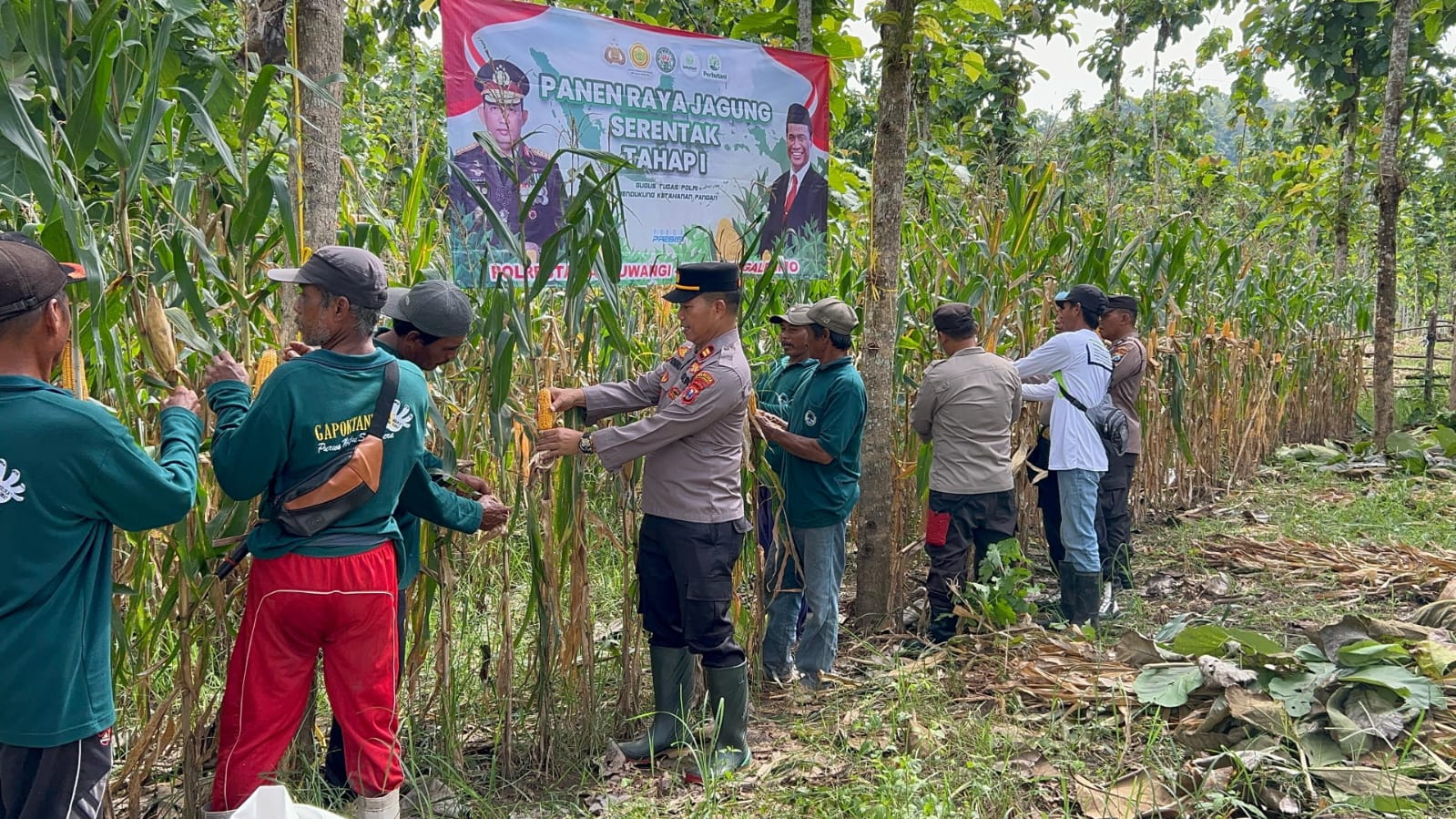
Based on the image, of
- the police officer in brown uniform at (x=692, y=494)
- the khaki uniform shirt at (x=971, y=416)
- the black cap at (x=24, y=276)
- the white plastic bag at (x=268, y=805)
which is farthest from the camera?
the khaki uniform shirt at (x=971, y=416)

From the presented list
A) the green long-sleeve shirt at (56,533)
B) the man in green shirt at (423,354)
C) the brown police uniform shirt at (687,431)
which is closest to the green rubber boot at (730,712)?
the brown police uniform shirt at (687,431)

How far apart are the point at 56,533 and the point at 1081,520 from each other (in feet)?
13.5

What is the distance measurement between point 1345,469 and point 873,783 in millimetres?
7569

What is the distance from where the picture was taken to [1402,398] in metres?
13.4

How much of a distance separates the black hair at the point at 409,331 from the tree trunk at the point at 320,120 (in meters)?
0.38

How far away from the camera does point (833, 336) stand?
12.8 feet

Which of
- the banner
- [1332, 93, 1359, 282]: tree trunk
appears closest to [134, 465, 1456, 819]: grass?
the banner

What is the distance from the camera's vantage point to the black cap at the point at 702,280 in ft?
10.4

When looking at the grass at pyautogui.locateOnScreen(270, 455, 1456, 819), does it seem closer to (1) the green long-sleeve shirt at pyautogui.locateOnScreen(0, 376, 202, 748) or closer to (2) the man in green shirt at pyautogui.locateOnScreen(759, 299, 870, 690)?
(2) the man in green shirt at pyautogui.locateOnScreen(759, 299, 870, 690)

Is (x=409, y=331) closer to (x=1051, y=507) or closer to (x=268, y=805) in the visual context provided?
(x=268, y=805)

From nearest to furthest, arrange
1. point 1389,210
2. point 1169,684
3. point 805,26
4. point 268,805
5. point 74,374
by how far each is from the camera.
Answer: point 268,805 < point 74,374 < point 1169,684 < point 805,26 < point 1389,210

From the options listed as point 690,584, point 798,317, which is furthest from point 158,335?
point 798,317

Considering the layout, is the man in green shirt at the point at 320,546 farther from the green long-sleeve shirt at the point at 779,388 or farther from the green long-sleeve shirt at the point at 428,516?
the green long-sleeve shirt at the point at 779,388

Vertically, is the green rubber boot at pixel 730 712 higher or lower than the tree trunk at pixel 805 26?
lower
